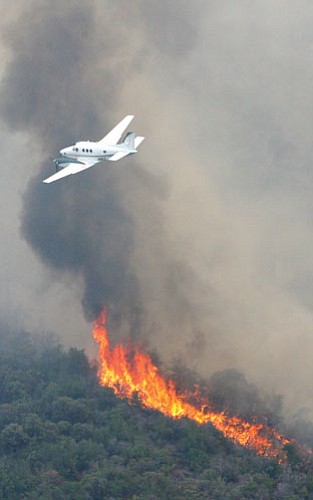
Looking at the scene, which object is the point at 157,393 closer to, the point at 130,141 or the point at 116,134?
the point at 130,141

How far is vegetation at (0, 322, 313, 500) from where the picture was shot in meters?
129

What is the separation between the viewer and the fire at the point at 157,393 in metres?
144

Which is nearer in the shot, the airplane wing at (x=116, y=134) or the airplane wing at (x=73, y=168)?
the airplane wing at (x=73, y=168)

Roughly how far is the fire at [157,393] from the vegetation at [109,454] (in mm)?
2216

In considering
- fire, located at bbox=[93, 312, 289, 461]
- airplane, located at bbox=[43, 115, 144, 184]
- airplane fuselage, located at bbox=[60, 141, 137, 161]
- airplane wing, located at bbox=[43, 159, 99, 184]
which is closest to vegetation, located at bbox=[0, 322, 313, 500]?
fire, located at bbox=[93, 312, 289, 461]

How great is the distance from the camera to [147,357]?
6255 inches

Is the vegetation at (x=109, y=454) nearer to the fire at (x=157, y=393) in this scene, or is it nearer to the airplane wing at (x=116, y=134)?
the fire at (x=157, y=393)

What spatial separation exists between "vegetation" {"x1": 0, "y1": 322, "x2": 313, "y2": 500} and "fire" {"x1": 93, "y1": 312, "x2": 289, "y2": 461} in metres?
2.22

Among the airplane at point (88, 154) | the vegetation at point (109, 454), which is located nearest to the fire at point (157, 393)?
the vegetation at point (109, 454)

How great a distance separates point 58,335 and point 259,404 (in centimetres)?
4683

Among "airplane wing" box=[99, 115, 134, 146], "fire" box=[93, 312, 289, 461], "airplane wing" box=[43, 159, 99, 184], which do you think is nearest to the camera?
"airplane wing" box=[43, 159, 99, 184]

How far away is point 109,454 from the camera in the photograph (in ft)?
458

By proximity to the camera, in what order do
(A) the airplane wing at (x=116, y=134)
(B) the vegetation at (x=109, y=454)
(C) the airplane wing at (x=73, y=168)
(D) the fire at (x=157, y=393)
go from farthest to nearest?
1. (A) the airplane wing at (x=116, y=134)
2. (D) the fire at (x=157, y=393)
3. (C) the airplane wing at (x=73, y=168)
4. (B) the vegetation at (x=109, y=454)

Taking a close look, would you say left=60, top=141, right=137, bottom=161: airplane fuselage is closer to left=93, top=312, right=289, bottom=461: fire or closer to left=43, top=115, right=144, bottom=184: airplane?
left=43, top=115, right=144, bottom=184: airplane
